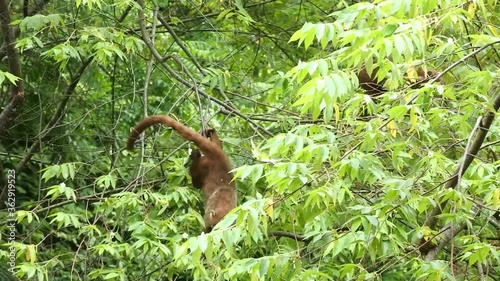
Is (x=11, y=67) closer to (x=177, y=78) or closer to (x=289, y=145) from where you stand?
(x=177, y=78)

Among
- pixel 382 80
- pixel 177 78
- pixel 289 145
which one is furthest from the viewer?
pixel 177 78

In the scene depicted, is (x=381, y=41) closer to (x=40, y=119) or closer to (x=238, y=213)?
(x=238, y=213)

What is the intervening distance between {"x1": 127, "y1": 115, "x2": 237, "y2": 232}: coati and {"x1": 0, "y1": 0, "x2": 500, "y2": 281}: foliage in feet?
0.30

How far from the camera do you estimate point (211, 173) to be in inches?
194

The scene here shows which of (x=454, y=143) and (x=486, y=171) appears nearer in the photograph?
(x=486, y=171)

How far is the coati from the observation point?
4836 mm

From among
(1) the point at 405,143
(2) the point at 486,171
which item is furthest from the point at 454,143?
(1) the point at 405,143

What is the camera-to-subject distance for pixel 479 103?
3.56 m

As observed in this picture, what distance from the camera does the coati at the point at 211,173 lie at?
484 cm

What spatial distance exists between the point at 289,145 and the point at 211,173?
157 centimetres

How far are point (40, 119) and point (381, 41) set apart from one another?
4.05 metres

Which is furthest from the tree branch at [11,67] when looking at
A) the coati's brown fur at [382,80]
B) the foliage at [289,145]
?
the coati's brown fur at [382,80]

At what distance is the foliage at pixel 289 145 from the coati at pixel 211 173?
0.09 meters

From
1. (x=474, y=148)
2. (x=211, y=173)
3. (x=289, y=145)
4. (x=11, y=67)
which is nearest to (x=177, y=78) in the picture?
(x=211, y=173)
